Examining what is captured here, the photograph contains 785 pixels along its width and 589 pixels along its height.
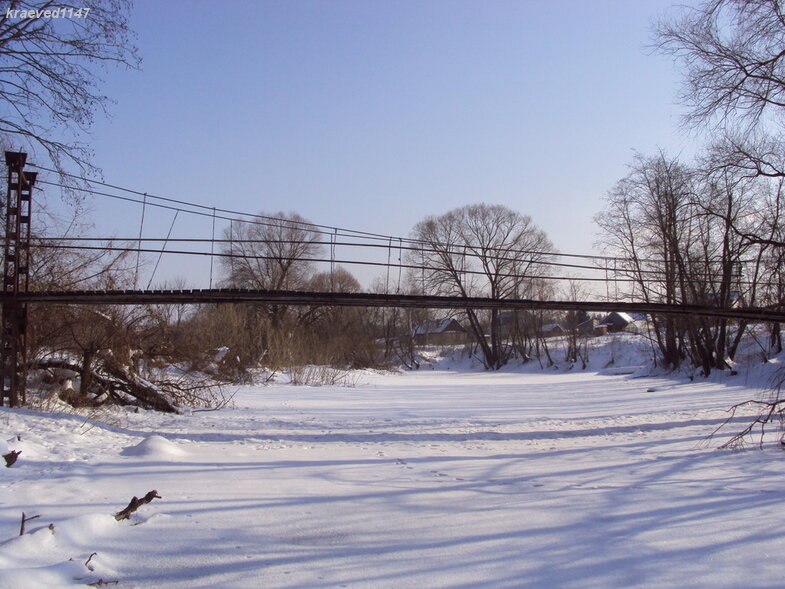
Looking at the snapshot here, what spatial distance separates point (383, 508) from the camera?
741 cm

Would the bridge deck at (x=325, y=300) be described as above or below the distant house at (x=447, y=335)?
below

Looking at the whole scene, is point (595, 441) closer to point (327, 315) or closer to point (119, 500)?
point (119, 500)

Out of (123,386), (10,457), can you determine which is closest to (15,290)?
(123,386)

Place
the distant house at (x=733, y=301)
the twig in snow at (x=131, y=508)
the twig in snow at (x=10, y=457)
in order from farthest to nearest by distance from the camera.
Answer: the distant house at (x=733, y=301) → the twig in snow at (x=10, y=457) → the twig in snow at (x=131, y=508)

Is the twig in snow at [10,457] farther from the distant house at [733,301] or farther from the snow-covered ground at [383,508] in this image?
the distant house at [733,301]

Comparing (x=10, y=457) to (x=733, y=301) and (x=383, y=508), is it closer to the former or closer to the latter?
(x=383, y=508)

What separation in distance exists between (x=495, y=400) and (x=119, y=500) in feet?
63.5

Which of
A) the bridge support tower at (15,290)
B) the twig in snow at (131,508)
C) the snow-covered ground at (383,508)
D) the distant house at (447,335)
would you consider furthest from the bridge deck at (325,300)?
the distant house at (447,335)

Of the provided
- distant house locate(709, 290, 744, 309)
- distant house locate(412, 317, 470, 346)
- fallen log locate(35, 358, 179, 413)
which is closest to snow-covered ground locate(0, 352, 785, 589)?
fallen log locate(35, 358, 179, 413)

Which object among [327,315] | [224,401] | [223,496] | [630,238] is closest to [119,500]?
[223,496]

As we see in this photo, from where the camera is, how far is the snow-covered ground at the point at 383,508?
5.33m

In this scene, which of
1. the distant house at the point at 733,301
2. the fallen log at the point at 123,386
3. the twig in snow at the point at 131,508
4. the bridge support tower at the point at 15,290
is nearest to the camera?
the twig in snow at the point at 131,508

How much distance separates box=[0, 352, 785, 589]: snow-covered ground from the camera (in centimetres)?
533

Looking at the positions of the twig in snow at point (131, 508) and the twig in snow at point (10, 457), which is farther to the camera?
the twig in snow at point (10, 457)
